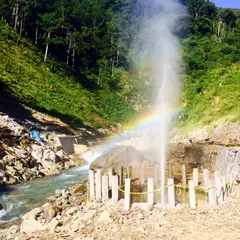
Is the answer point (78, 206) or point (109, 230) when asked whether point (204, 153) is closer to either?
point (78, 206)

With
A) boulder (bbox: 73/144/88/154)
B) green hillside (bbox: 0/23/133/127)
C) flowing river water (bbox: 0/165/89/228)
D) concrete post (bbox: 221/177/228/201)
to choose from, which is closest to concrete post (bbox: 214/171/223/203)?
concrete post (bbox: 221/177/228/201)

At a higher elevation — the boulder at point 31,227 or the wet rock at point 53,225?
the wet rock at point 53,225

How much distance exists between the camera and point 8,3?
55.8m

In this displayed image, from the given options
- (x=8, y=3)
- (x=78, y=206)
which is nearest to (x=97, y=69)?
(x=8, y=3)

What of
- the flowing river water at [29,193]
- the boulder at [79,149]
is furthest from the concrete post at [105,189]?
the boulder at [79,149]

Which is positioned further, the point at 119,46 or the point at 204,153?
the point at 119,46

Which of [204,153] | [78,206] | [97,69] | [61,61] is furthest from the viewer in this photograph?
[97,69]

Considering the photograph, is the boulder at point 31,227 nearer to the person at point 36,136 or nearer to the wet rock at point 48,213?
the wet rock at point 48,213

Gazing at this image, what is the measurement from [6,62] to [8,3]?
13.6m

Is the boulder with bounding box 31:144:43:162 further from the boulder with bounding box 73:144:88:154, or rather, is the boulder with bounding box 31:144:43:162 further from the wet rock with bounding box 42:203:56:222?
the wet rock with bounding box 42:203:56:222

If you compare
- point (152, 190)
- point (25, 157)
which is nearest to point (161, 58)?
point (25, 157)

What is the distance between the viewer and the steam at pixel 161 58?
30244 millimetres

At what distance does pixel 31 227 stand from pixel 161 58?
2656 centimetres

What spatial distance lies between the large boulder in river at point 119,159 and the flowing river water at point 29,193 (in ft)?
7.37
